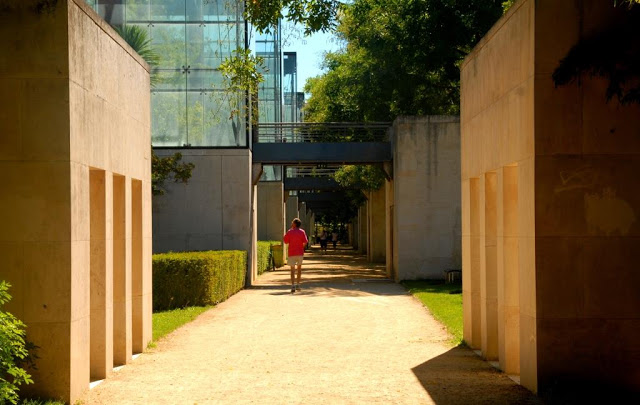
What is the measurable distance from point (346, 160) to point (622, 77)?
1879cm

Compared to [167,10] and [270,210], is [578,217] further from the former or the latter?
[270,210]

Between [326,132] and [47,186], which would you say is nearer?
[47,186]

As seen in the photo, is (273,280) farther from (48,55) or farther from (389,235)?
(48,55)

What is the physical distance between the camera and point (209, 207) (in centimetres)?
2472

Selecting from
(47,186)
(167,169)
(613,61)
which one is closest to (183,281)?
A: (167,169)

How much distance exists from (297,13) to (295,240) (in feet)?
35.2

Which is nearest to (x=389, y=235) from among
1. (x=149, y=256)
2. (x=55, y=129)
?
(x=149, y=256)

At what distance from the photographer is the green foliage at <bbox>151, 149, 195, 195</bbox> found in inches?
894

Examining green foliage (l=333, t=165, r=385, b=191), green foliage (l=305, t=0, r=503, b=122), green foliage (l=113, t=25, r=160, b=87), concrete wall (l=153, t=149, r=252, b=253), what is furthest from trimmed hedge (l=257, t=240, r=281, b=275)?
green foliage (l=113, t=25, r=160, b=87)

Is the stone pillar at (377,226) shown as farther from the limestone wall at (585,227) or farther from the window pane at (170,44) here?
the limestone wall at (585,227)

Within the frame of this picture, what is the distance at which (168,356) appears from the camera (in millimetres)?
11133

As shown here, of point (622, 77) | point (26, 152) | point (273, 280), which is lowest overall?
point (273, 280)

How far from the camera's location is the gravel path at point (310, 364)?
27.4ft

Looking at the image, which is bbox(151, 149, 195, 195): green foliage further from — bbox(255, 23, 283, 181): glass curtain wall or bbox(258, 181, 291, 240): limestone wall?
bbox(255, 23, 283, 181): glass curtain wall
